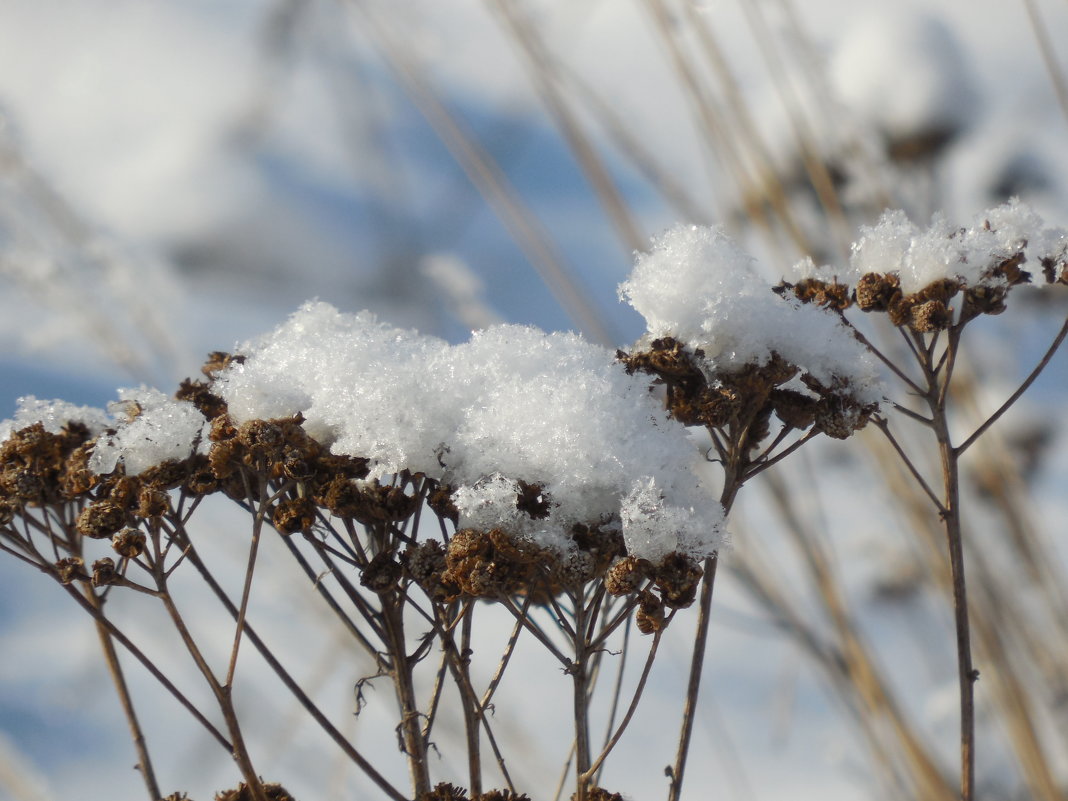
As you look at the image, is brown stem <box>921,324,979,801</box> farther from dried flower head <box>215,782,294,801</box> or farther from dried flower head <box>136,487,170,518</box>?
dried flower head <box>136,487,170,518</box>

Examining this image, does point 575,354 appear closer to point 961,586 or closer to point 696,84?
point 961,586

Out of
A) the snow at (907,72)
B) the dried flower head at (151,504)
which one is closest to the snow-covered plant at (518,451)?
the dried flower head at (151,504)

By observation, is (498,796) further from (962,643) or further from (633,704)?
(962,643)

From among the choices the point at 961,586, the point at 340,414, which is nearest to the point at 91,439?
the point at 340,414

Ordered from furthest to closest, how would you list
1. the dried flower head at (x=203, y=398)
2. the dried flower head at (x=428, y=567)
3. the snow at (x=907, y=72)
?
the snow at (x=907, y=72), the dried flower head at (x=203, y=398), the dried flower head at (x=428, y=567)

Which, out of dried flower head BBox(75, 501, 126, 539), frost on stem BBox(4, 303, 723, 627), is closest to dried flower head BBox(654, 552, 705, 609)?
frost on stem BBox(4, 303, 723, 627)

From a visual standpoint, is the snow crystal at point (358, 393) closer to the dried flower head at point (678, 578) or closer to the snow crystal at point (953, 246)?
the dried flower head at point (678, 578)

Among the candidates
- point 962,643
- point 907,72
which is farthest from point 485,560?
point 907,72
